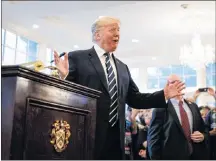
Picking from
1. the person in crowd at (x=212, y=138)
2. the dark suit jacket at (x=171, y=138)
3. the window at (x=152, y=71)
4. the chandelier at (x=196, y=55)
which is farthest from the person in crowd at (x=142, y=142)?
the window at (x=152, y=71)

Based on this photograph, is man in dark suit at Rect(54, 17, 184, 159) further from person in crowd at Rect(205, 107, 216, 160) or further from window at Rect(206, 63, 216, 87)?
window at Rect(206, 63, 216, 87)

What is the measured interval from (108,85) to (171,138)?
115cm

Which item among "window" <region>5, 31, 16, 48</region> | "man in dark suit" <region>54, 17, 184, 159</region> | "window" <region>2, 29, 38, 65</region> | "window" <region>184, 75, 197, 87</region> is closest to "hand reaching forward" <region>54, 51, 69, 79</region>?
"man in dark suit" <region>54, 17, 184, 159</region>

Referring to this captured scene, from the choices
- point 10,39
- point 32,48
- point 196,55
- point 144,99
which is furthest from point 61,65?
point 32,48

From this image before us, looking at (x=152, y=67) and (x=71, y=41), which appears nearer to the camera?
(x=71, y=41)

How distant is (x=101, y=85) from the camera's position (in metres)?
1.79

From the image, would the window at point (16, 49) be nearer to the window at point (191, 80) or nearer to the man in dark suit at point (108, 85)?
the window at point (191, 80)

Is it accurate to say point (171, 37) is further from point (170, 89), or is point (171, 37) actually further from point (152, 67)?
point (170, 89)

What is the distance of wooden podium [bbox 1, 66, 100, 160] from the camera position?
1.02m

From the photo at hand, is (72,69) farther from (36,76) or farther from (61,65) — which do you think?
(36,76)

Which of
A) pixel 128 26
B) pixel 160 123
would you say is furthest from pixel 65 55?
pixel 128 26

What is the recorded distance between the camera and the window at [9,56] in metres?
8.23

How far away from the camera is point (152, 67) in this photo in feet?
40.2

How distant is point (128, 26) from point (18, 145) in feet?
24.1
